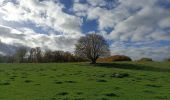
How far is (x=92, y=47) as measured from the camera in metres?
89.3

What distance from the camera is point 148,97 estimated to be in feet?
72.3

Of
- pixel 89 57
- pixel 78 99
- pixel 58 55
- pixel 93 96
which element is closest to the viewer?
pixel 78 99

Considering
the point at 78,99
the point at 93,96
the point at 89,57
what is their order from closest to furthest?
the point at 78,99
the point at 93,96
the point at 89,57

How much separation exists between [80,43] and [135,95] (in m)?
67.8

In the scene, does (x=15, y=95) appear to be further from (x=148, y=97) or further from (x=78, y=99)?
(x=148, y=97)

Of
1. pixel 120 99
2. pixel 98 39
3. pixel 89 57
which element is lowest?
pixel 120 99

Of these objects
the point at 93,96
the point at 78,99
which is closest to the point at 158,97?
the point at 93,96

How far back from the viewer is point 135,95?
2291cm

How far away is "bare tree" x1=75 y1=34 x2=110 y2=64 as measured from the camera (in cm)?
8925

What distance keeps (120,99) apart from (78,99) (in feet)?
9.78

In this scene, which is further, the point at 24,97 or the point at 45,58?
the point at 45,58

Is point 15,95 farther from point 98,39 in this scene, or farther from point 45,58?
point 45,58

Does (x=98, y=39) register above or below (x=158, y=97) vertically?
above

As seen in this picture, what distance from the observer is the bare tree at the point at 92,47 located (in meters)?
89.2
